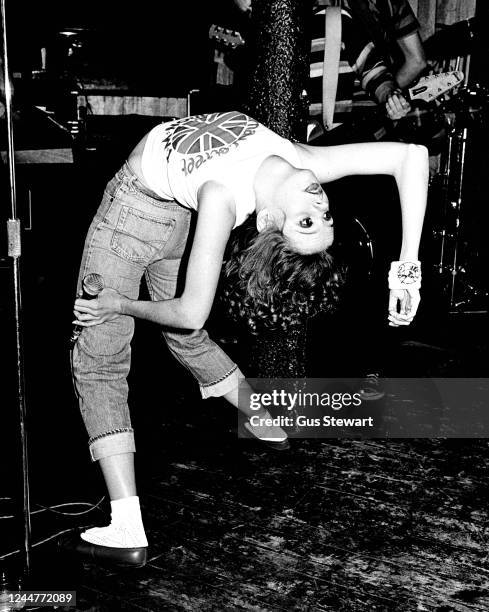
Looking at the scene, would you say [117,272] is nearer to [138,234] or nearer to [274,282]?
[138,234]

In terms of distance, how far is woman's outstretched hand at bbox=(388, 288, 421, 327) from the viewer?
2.15 meters

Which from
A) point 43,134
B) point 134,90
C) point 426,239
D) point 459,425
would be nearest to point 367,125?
point 426,239

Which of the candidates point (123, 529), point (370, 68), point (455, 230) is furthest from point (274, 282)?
point (455, 230)

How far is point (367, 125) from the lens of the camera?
4.22 meters

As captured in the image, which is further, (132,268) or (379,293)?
(379,293)

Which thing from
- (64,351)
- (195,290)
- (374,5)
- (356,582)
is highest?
(374,5)

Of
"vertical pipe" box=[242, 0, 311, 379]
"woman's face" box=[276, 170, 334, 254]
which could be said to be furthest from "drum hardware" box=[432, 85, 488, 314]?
"woman's face" box=[276, 170, 334, 254]

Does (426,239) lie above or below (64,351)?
above

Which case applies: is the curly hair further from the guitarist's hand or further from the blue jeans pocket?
the guitarist's hand

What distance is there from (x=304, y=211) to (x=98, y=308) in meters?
0.63

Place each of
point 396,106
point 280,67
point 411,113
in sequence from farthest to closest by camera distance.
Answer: point 411,113
point 396,106
point 280,67

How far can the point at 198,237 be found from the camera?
6.19ft

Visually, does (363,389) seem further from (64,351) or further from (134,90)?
(134,90)

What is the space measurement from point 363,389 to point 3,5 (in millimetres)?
2475
